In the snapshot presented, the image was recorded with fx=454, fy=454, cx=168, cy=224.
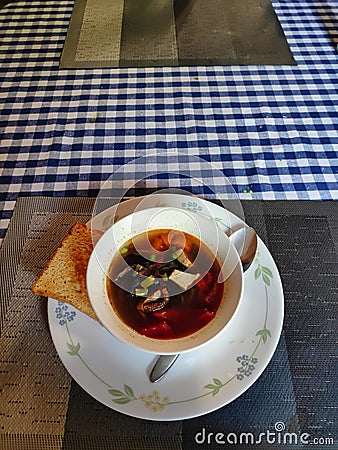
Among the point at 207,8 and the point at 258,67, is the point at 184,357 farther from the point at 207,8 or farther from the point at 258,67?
the point at 207,8

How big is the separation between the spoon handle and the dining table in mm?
12

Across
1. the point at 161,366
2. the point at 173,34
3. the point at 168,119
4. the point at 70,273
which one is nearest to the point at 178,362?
the point at 161,366

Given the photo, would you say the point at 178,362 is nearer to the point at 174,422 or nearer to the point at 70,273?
the point at 174,422

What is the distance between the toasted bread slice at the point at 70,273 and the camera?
683 mm

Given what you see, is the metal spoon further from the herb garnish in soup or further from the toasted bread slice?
the toasted bread slice

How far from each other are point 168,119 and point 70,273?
499mm

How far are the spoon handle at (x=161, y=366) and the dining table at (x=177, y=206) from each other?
12 millimetres

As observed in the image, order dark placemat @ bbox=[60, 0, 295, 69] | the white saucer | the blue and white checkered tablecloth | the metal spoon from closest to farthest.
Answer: the white saucer → the metal spoon → the blue and white checkered tablecloth → dark placemat @ bbox=[60, 0, 295, 69]

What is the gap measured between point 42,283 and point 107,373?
17cm

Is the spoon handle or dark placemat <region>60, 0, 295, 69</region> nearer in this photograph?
the spoon handle

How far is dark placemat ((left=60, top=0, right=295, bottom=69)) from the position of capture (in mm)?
1204

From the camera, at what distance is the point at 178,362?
64cm

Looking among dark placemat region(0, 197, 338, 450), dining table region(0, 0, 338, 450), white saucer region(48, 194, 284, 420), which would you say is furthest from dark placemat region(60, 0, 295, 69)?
white saucer region(48, 194, 284, 420)

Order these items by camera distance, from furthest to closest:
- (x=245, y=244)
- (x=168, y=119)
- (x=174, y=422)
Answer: (x=168, y=119) < (x=245, y=244) < (x=174, y=422)
